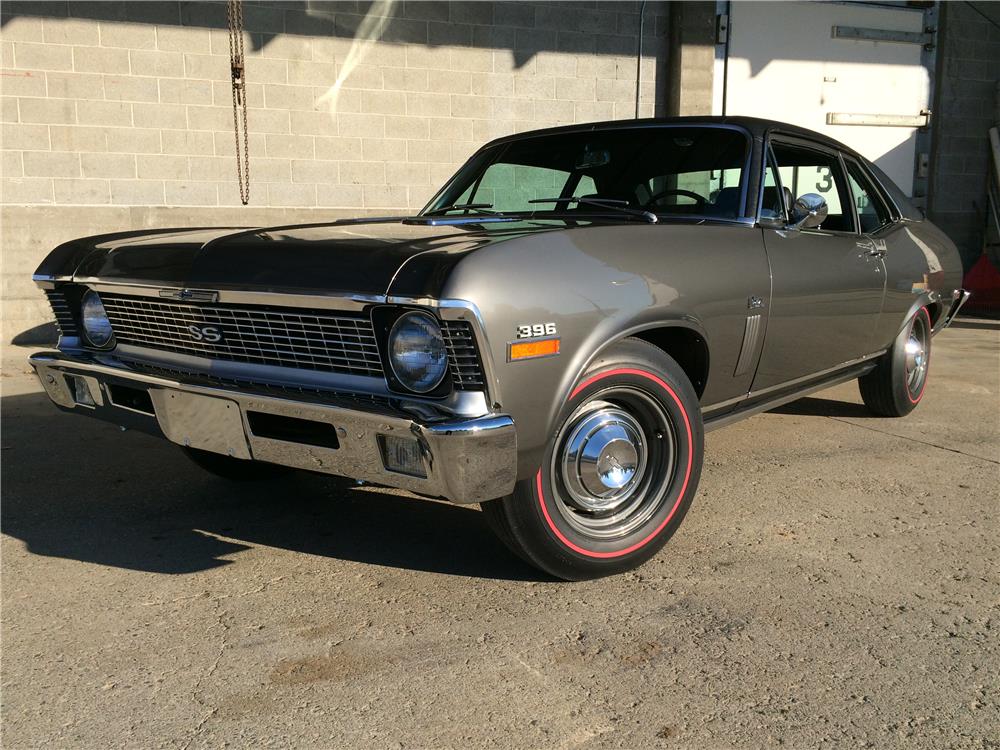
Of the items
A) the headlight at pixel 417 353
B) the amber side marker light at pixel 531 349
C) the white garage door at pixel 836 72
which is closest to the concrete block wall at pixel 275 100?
the white garage door at pixel 836 72

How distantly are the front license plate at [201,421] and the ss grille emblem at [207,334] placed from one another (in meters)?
0.20

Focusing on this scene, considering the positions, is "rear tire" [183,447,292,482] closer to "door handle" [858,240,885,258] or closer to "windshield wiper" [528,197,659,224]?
"windshield wiper" [528,197,659,224]

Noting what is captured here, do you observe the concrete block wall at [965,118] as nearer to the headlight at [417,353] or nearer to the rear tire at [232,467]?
the rear tire at [232,467]

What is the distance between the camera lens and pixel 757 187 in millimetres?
3531

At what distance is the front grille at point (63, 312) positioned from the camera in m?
3.38

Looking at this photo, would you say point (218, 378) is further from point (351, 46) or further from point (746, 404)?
point (351, 46)

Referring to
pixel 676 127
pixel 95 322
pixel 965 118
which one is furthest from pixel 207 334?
pixel 965 118

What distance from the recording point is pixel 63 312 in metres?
3.38

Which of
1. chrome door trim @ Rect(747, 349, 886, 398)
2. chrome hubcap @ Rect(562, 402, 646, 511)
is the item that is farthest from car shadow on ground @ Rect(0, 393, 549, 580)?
chrome door trim @ Rect(747, 349, 886, 398)

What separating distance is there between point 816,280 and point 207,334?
7.85 ft

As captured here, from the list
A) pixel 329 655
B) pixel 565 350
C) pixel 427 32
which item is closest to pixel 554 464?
pixel 565 350

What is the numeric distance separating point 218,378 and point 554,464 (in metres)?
1.09

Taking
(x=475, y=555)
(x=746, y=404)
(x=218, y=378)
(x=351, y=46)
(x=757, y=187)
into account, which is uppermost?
(x=351, y=46)

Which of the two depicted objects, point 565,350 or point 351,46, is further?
point 351,46
